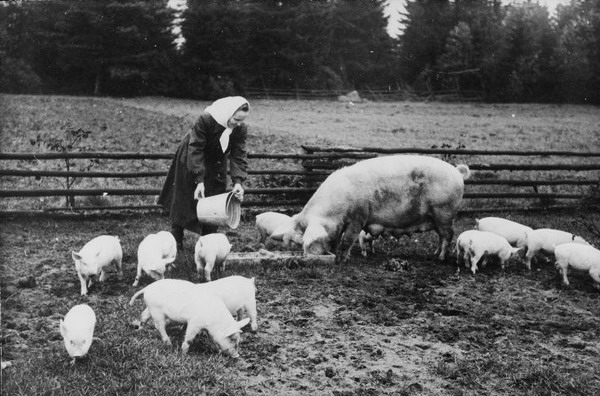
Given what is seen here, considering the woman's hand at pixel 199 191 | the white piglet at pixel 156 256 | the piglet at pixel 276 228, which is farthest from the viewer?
the piglet at pixel 276 228

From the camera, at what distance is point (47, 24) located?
105 feet

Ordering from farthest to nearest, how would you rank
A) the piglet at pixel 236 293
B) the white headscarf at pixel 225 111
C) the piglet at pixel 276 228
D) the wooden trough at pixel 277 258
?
the piglet at pixel 276 228
the wooden trough at pixel 277 258
the white headscarf at pixel 225 111
the piglet at pixel 236 293

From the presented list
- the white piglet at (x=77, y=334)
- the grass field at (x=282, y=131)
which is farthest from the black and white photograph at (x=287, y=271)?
the grass field at (x=282, y=131)

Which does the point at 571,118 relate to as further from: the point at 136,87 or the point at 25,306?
the point at 25,306

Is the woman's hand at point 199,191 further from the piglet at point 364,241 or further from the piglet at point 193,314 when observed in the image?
the piglet at point 364,241

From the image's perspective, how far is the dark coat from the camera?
6785mm

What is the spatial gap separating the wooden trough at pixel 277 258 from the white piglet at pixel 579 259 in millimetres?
2579

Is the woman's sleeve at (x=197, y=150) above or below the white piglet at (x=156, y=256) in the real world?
above

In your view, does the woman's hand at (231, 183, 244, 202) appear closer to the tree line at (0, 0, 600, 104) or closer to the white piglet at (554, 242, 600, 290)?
the white piglet at (554, 242, 600, 290)

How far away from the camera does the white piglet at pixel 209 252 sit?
6188 millimetres

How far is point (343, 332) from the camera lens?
17.3ft

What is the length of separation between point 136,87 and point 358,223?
3078 cm

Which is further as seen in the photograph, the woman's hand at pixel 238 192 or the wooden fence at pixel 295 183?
the wooden fence at pixel 295 183

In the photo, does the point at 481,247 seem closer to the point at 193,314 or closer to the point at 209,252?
the point at 209,252
